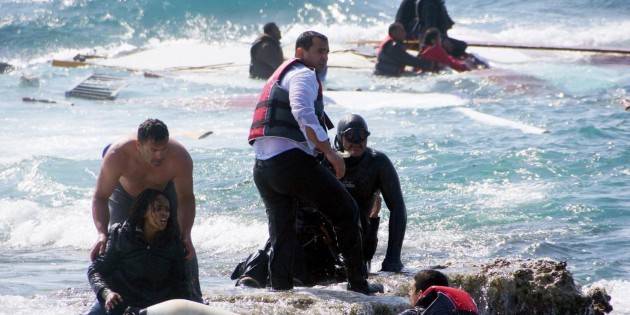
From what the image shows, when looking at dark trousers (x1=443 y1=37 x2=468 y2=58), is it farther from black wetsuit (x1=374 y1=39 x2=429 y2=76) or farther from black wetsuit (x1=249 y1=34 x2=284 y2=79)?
black wetsuit (x1=249 y1=34 x2=284 y2=79)

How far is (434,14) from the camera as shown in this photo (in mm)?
20906

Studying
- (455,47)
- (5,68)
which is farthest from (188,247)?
(5,68)

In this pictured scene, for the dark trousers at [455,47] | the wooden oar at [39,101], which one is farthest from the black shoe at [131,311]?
the dark trousers at [455,47]

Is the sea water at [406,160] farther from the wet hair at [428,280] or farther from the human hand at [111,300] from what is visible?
the wet hair at [428,280]

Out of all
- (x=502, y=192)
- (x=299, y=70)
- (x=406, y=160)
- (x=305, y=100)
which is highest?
(x=299, y=70)

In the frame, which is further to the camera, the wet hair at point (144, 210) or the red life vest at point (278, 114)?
the red life vest at point (278, 114)

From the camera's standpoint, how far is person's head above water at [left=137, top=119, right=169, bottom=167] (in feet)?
20.6

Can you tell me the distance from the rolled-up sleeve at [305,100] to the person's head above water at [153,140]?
77 cm

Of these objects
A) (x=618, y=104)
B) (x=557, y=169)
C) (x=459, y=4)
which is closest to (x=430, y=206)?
(x=557, y=169)

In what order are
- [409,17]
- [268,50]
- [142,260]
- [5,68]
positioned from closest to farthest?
[142,260] < [268,50] < [409,17] < [5,68]

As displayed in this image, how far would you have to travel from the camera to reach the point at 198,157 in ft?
48.6

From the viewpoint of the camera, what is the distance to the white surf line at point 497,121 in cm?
1584

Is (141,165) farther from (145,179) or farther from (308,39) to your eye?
(308,39)

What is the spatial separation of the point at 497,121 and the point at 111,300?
11.4m
